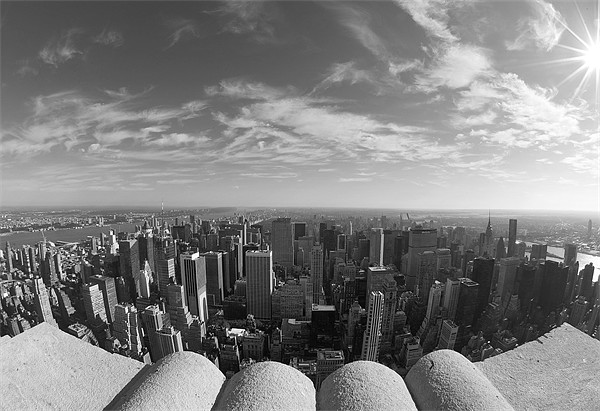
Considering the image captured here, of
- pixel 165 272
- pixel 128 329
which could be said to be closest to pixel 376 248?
pixel 165 272

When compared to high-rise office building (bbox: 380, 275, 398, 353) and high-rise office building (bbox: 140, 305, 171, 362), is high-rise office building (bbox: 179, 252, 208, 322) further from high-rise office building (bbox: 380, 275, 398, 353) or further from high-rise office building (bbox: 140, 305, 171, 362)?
high-rise office building (bbox: 380, 275, 398, 353)

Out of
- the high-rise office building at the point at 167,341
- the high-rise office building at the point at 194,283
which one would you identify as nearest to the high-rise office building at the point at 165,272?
the high-rise office building at the point at 194,283

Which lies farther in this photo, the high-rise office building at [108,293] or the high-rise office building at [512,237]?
the high-rise office building at [512,237]

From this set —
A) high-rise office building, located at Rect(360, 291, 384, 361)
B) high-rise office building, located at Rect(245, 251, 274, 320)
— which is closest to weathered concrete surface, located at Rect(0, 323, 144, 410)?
high-rise office building, located at Rect(360, 291, 384, 361)

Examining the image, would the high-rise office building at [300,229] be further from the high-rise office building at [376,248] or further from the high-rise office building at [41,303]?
the high-rise office building at [41,303]

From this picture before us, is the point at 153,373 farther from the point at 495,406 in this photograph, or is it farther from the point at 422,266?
the point at 422,266

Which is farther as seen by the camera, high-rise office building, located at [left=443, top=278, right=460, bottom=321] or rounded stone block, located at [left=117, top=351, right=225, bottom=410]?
high-rise office building, located at [left=443, top=278, right=460, bottom=321]

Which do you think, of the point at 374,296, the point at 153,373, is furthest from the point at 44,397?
the point at 374,296
